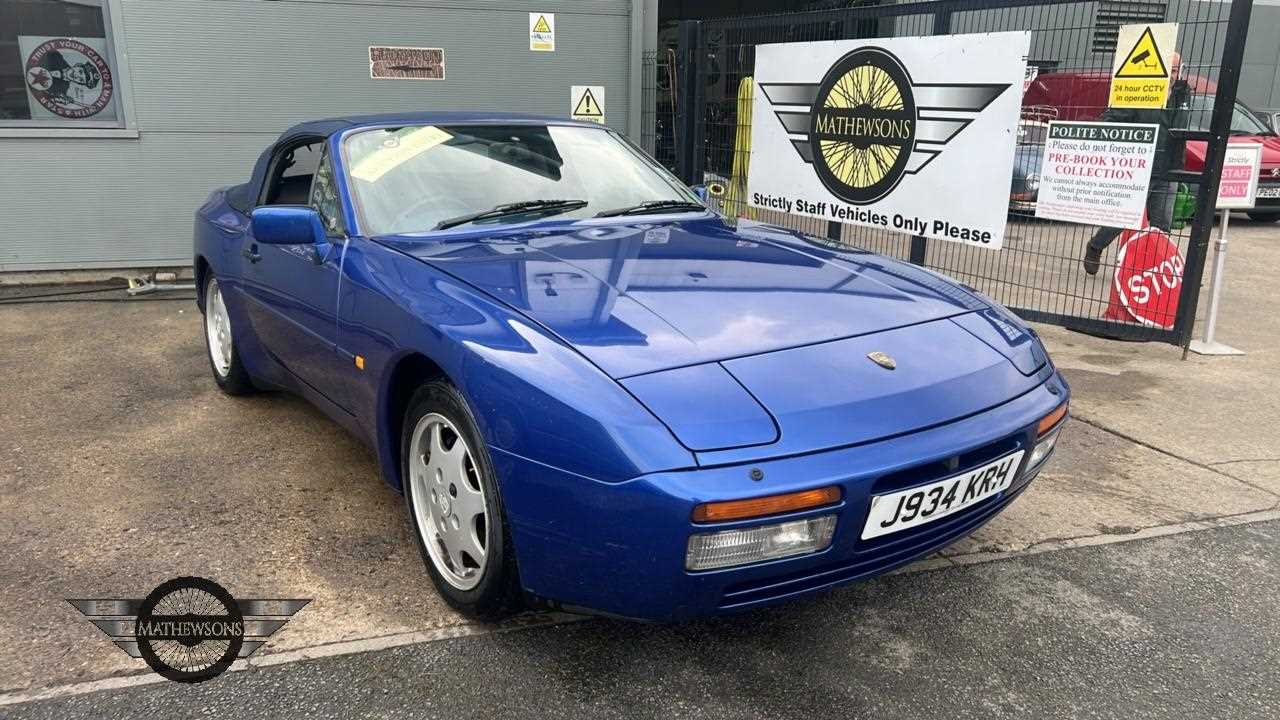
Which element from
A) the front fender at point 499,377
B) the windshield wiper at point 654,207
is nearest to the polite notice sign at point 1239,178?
the windshield wiper at point 654,207

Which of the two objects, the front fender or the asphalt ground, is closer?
the front fender

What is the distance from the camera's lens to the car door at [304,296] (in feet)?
9.93

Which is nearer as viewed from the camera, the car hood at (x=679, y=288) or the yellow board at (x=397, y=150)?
the car hood at (x=679, y=288)

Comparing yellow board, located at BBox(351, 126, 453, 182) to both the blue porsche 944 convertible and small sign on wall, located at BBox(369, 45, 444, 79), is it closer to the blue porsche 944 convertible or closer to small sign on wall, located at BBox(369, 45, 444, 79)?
the blue porsche 944 convertible

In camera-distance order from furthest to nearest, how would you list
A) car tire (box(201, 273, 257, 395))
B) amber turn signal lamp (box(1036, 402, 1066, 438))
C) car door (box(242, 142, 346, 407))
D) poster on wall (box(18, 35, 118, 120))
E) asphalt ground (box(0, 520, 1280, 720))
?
1. poster on wall (box(18, 35, 118, 120))
2. car tire (box(201, 273, 257, 395))
3. car door (box(242, 142, 346, 407))
4. amber turn signal lamp (box(1036, 402, 1066, 438))
5. asphalt ground (box(0, 520, 1280, 720))

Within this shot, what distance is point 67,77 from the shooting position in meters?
6.89

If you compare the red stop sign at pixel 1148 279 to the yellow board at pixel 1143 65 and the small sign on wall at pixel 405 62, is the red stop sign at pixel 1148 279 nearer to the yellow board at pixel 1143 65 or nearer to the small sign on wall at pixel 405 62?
the yellow board at pixel 1143 65

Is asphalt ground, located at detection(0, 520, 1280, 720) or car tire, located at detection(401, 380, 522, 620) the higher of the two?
car tire, located at detection(401, 380, 522, 620)

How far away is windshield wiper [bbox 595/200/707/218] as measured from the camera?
3359 mm

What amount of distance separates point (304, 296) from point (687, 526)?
1.92 meters

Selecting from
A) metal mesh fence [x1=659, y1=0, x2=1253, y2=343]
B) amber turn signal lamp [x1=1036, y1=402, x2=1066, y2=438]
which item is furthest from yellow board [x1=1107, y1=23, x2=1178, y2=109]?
amber turn signal lamp [x1=1036, y1=402, x2=1066, y2=438]

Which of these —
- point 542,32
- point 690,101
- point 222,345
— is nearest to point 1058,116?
point 690,101

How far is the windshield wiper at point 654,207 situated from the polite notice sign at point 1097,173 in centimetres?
295

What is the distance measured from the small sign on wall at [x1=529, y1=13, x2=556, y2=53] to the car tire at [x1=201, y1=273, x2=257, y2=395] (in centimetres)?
403
